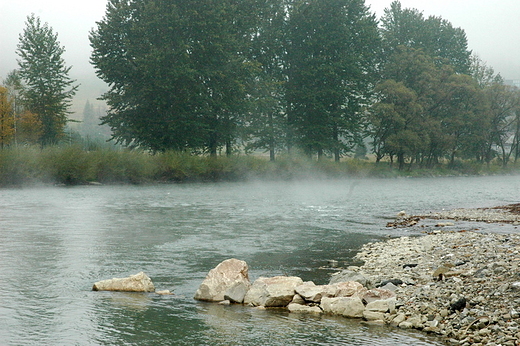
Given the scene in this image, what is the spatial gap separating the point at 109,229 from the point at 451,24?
7905 centimetres

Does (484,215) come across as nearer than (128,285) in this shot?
No

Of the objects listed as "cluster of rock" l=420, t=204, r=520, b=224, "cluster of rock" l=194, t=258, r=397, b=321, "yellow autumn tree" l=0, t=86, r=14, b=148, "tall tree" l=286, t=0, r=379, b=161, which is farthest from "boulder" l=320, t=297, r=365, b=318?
"yellow autumn tree" l=0, t=86, r=14, b=148

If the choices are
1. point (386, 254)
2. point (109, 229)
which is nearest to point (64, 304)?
point (386, 254)

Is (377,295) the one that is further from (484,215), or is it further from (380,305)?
(484,215)

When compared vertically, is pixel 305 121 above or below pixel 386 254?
above

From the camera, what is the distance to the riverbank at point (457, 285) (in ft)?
25.5

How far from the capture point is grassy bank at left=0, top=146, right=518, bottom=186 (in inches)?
1478

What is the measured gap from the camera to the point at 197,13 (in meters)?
49.6

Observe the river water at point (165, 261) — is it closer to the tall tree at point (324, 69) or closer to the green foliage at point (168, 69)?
the green foliage at point (168, 69)

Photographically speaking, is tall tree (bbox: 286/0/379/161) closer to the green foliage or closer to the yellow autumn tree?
the green foliage

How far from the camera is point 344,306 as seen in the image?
9172 mm

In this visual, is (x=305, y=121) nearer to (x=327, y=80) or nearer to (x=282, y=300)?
(x=327, y=80)

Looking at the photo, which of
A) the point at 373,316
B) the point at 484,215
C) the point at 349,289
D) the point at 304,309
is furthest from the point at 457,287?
the point at 484,215

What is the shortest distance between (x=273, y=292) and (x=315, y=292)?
72cm
